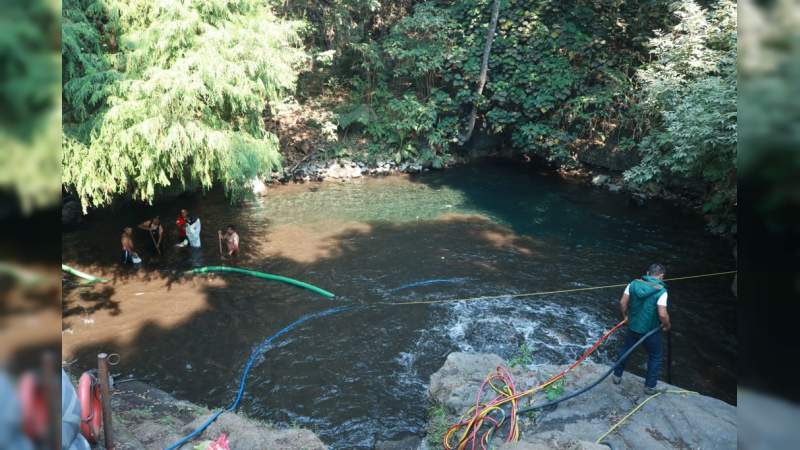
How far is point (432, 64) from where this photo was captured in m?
18.4

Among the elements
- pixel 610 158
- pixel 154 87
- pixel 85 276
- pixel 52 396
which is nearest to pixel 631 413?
pixel 52 396

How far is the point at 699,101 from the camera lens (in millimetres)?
10477

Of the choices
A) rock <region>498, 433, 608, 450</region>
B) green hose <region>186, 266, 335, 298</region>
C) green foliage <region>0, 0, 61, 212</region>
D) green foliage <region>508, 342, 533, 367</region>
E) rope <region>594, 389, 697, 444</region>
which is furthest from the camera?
green hose <region>186, 266, 335, 298</region>

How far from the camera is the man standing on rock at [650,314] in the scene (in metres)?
5.64

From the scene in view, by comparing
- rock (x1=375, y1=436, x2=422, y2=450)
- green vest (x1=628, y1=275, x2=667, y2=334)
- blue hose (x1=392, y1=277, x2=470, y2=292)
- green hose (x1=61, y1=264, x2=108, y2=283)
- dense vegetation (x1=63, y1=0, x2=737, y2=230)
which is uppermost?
dense vegetation (x1=63, y1=0, x2=737, y2=230)

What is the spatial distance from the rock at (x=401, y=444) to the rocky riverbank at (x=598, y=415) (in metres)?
0.25

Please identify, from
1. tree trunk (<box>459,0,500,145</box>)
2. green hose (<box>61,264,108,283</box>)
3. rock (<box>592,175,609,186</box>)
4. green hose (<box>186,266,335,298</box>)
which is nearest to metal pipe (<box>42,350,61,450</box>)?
green hose (<box>186,266,335,298</box>)

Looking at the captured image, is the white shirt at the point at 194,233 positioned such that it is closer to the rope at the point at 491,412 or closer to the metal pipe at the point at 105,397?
the metal pipe at the point at 105,397

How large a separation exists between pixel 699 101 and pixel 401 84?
1224 centimetres

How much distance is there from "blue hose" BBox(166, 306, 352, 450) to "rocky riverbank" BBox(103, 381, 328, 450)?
0.07m

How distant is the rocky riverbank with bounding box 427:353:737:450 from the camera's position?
5.23 m

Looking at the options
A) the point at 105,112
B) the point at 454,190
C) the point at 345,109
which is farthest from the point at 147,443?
the point at 345,109

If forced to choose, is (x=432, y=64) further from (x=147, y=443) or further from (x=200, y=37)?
(x=147, y=443)

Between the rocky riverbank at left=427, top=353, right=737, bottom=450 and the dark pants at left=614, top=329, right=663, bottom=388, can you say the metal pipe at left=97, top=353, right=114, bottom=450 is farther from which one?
the dark pants at left=614, top=329, right=663, bottom=388
